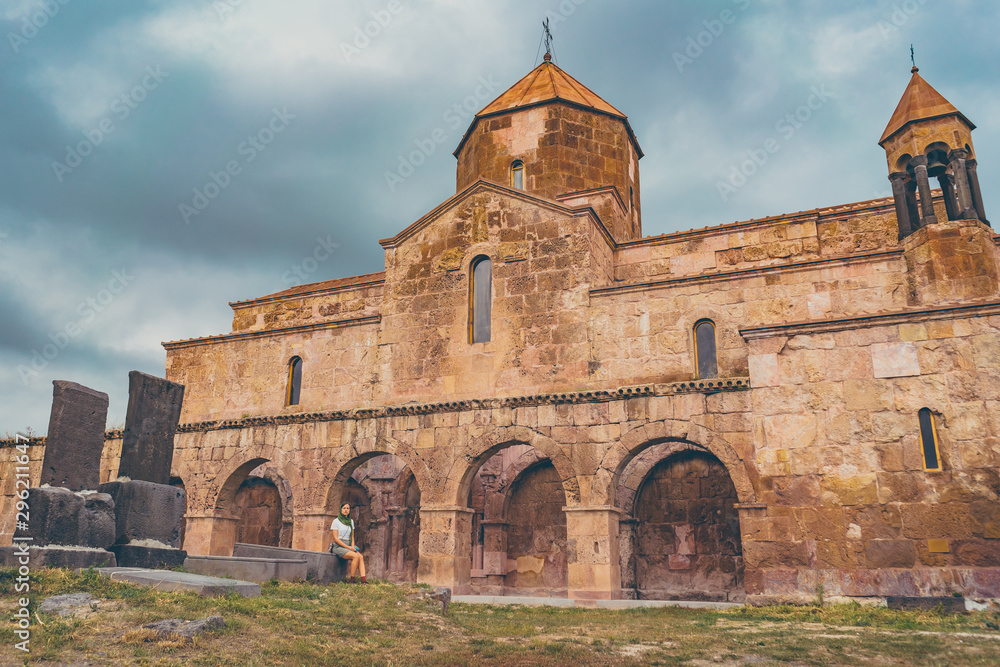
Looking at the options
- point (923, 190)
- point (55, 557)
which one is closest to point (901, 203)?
point (923, 190)

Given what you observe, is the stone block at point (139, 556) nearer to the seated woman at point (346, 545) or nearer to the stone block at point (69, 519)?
the stone block at point (69, 519)

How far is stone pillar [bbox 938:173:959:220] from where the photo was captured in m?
12.8

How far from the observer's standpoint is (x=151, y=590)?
22.8 ft

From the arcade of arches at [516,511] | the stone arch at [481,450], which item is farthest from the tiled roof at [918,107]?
the stone arch at [481,450]

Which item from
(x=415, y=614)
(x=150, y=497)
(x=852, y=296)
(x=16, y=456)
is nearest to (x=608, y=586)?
(x=415, y=614)

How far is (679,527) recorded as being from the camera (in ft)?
51.3

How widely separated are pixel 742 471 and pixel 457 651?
22.2ft

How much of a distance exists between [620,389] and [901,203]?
18.3 ft

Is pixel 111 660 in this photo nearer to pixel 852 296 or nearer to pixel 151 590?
pixel 151 590

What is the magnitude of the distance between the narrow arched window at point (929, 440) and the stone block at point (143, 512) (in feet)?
32.5

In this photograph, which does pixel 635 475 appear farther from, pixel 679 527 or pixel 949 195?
pixel 949 195

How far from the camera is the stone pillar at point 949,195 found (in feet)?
41.9

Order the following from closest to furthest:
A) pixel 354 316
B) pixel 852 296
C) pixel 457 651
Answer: pixel 457 651, pixel 852 296, pixel 354 316

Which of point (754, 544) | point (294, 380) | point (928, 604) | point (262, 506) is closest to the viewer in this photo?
point (928, 604)
